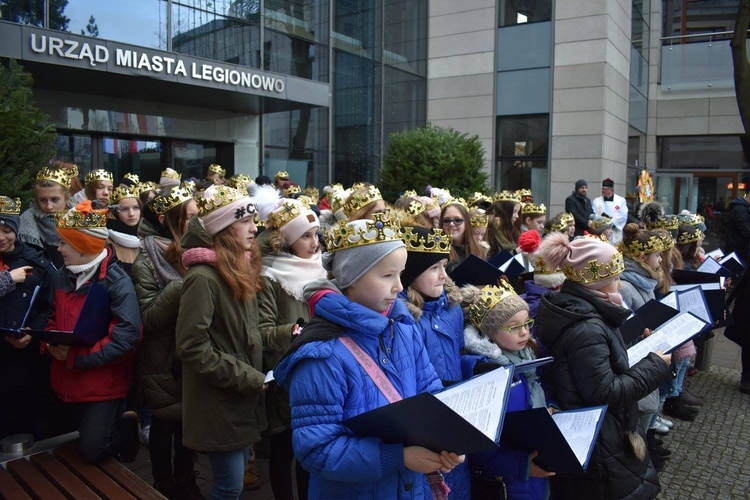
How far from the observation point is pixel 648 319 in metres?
3.91

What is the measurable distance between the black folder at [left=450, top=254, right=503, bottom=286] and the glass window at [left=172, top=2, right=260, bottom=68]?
9901 mm

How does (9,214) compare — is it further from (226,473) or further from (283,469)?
(283,469)

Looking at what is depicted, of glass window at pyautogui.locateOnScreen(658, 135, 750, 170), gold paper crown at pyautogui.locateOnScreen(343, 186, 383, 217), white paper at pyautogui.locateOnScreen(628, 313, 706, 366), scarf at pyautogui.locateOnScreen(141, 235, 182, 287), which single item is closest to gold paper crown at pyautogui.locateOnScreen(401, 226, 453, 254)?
white paper at pyautogui.locateOnScreen(628, 313, 706, 366)

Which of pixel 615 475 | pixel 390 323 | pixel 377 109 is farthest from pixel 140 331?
pixel 377 109

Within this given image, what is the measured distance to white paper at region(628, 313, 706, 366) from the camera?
135 inches

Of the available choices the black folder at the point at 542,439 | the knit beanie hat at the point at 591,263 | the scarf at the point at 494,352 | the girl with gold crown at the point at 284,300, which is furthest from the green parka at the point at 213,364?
the knit beanie hat at the point at 591,263

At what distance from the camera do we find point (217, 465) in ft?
11.0

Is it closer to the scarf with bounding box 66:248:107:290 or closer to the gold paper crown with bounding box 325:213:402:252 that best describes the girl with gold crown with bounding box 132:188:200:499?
the scarf with bounding box 66:248:107:290

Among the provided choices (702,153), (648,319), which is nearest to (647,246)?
(648,319)

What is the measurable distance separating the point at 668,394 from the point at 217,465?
14.3ft

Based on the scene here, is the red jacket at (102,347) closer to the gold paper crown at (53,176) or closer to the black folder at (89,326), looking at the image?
the black folder at (89,326)

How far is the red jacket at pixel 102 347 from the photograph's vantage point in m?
3.49

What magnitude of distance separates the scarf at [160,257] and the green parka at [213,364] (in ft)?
1.81

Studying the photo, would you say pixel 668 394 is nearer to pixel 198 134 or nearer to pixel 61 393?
pixel 61 393
